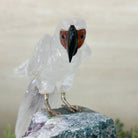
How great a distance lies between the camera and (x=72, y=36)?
87 cm

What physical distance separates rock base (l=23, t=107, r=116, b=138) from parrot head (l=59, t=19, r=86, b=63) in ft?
0.89

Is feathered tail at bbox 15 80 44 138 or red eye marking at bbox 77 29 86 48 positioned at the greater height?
red eye marking at bbox 77 29 86 48

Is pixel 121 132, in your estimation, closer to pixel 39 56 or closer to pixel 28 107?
pixel 28 107

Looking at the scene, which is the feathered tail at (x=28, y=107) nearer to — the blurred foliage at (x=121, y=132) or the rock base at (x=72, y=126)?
the rock base at (x=72, y=126)

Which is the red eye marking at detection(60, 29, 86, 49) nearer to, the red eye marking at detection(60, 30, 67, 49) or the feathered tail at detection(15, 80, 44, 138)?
the red eye marking at detection(60, 30, 67, 49)

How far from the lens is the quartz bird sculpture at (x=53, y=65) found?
899mm

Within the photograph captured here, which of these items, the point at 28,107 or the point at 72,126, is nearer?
the point at 72,126

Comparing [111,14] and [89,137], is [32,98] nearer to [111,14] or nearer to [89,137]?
[89,137]

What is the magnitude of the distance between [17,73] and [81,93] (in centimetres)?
91

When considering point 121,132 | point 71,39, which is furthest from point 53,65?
point 121,132

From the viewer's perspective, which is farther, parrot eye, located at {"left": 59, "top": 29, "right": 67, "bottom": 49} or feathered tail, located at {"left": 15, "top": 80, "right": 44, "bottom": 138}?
feathered tail, located at {"left": 15, "top": 80, "right": 44, "bottom": 138}

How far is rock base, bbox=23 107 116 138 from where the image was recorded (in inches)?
35.8

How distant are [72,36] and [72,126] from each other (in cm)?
36

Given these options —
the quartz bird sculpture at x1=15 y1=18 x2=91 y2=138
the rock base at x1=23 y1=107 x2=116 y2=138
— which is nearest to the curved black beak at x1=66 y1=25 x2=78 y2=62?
the quartz bird sculpture at x1=15 y1=18 x2=91 y2=138
